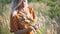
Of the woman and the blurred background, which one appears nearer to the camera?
the woman

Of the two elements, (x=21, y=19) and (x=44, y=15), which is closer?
(x=21, y=19)

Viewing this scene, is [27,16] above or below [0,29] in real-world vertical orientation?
above

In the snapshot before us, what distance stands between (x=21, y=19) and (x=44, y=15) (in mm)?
343

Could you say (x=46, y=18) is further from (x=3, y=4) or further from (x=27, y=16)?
(x=3, y=4)

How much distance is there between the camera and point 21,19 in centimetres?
133

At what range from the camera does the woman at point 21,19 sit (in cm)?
131

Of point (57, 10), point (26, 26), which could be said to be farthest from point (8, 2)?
point (57, 10)

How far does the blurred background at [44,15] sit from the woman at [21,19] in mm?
218

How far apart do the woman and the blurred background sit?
0.72 feet

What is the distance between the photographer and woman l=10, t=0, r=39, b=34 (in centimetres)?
131

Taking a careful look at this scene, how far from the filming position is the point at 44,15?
5.27 feet

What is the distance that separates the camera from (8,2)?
62.0 inches

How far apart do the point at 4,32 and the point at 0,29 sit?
0.16 feet

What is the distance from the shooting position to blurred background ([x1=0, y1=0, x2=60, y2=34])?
5.21ft
